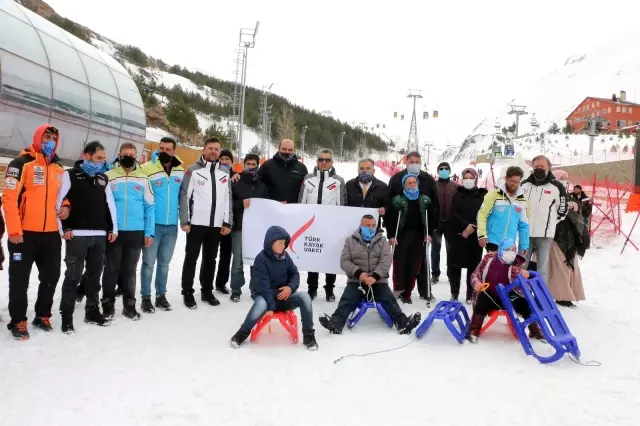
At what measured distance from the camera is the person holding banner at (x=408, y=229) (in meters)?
6.21

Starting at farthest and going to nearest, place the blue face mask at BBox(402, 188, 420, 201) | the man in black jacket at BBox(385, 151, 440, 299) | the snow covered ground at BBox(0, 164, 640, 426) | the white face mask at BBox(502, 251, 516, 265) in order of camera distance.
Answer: the man in black jacket at BBox(385, 151, 440, 299) → the blue face mask at BBox(402, 188, 420, 201) → the white face mask at BBox(502, 251, 516, 265) → the snow covered ground at BBox(0, 164, 640, 426)

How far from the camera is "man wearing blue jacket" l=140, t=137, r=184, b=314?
562 cm

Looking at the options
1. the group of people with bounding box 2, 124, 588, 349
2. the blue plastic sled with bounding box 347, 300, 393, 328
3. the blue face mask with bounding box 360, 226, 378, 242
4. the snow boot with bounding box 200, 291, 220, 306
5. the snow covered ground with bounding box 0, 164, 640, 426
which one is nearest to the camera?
the snow covered ground with bounding box 0, 164, 640, 426

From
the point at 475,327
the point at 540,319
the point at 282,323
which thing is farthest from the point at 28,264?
the point at 540,319

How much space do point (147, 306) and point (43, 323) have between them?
3.69 feet

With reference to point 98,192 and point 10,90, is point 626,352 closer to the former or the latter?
point 98,192

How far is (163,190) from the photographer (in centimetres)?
566

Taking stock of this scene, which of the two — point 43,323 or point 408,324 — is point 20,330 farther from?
point 408,324

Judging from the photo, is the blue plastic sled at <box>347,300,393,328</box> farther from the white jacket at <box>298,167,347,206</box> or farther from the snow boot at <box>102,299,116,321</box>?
the snow boot at <box>102,299,116,321</box>

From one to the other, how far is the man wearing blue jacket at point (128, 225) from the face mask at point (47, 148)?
0.71 metres

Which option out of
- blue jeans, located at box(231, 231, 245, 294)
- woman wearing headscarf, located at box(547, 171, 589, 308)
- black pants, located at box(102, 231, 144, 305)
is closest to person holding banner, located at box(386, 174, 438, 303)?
woman wearing headscarf, located at box(547, 171, 589, 308)

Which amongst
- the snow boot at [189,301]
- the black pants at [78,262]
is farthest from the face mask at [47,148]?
the snow boot at [189,301]

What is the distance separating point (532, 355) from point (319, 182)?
10.9ft

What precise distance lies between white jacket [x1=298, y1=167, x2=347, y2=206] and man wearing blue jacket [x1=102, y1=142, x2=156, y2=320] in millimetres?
2056
